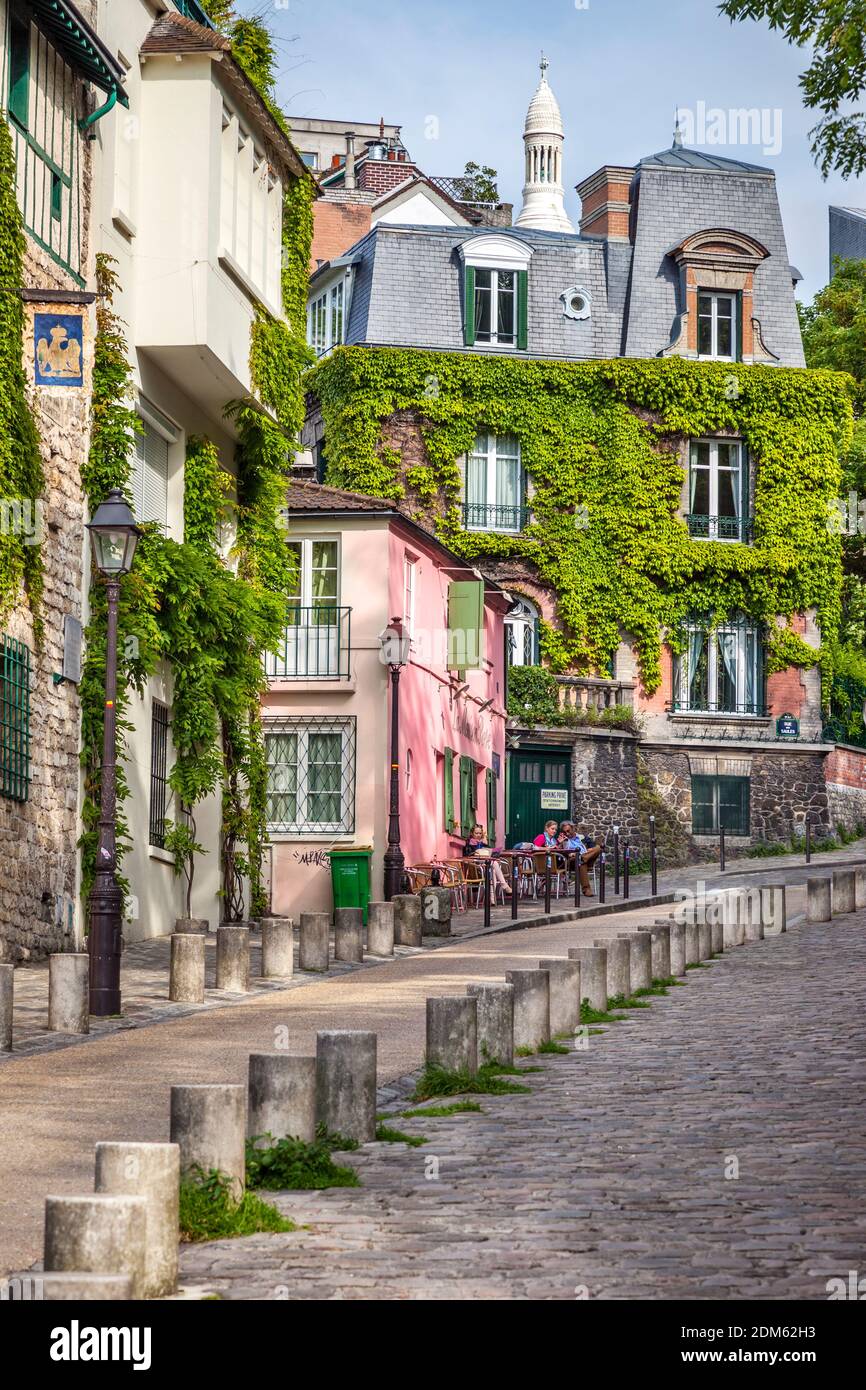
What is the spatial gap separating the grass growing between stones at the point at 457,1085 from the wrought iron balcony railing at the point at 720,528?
32.5m

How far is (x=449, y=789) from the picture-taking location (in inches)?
1336

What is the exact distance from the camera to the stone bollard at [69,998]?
13.1 meters

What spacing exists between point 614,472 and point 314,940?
25.5 metres

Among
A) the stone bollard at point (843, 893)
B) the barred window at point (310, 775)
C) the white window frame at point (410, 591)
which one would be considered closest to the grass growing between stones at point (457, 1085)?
the stone bollard at point (843, 893)

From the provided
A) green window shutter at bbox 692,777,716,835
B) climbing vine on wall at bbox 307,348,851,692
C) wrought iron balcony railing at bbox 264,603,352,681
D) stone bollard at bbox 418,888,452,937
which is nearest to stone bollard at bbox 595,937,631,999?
stone bollard at bbox 418,888,452,937

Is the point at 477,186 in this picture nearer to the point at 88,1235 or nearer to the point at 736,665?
the point at 736,665

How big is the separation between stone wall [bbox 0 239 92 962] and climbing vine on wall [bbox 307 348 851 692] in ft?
74.3

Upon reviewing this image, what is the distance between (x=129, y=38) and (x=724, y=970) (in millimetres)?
11341

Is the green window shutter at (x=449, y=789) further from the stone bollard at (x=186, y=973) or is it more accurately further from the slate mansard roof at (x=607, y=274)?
the stone bollard at (x=186, y=973)

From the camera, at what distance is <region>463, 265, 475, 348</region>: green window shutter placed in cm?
4306

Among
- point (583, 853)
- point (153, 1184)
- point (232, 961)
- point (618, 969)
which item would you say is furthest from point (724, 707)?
point (153, 1184)

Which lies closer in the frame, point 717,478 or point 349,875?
point 349,875

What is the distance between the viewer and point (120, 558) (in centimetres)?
1521

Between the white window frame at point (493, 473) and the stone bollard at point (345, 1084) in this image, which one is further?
the white window frame at point (493, 473)
